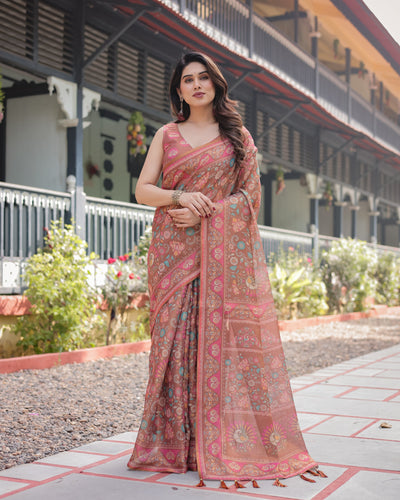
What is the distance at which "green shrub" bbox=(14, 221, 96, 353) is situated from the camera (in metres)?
7.00

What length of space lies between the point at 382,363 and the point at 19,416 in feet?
13.1

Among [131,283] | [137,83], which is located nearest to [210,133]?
[131,283]

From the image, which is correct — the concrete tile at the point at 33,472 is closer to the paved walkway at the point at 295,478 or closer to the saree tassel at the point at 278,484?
the paved walkway at the point at 295,478

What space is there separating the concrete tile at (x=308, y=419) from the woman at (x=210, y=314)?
106cm

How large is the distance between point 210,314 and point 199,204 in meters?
0.49

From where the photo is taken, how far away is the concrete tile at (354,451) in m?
3.32

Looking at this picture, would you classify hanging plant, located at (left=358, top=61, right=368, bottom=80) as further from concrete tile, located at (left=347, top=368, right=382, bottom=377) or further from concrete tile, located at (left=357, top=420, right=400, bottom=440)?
concrete tile, located at (left=357, top=420, right=400, bottom=440)

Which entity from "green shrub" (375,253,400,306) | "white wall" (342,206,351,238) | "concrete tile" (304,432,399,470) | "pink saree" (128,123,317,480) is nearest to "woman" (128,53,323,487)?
"pink saree" (128,123,317,480)

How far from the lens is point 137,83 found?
10633mm

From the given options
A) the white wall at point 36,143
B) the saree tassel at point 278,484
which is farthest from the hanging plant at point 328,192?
the saree tassel at point 278,484

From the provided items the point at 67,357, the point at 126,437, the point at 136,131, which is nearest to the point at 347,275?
the point at 136,131

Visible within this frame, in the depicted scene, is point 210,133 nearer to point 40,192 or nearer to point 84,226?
point 40,192

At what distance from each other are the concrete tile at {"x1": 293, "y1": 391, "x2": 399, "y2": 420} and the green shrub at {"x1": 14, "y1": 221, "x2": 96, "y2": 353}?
2.75 meters

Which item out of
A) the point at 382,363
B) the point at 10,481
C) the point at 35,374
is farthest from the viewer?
the point at 382,363
